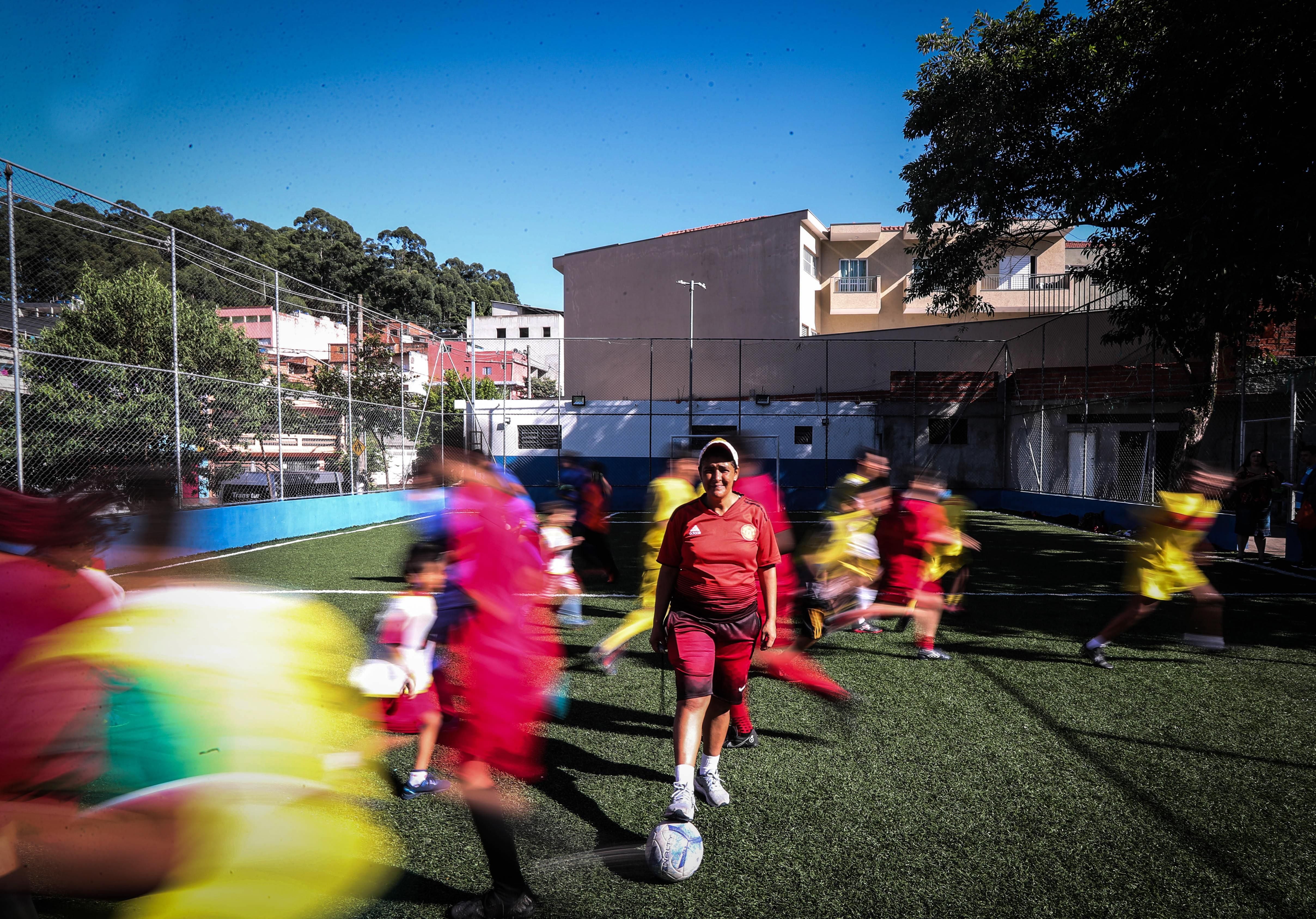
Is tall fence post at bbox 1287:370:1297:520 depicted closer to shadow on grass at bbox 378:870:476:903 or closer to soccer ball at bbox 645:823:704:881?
soccer ball at bbox 645:823:704:881

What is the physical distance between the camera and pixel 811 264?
32281mm

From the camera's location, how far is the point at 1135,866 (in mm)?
3035

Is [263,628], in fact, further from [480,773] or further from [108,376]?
[108,376]

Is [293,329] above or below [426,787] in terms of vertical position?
above

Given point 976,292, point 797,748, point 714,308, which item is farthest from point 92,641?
point 976,292

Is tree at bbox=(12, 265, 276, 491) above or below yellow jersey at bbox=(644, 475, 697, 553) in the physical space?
above

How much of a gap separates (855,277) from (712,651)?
32863mm

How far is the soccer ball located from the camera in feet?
9.60

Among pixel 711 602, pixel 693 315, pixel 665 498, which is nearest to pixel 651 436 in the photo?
pixel 693 315

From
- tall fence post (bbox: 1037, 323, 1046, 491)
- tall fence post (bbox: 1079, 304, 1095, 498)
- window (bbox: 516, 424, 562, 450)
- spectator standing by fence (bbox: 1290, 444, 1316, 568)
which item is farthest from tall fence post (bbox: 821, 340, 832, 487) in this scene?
spectator standing by fence (bbox: 1290, 444, 1316, 568)

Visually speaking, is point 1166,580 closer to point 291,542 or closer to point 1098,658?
point 1098,658

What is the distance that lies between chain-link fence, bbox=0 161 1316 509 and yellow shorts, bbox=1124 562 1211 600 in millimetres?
3217

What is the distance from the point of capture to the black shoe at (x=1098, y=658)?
5.88 metres

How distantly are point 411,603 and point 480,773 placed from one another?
97 cm
